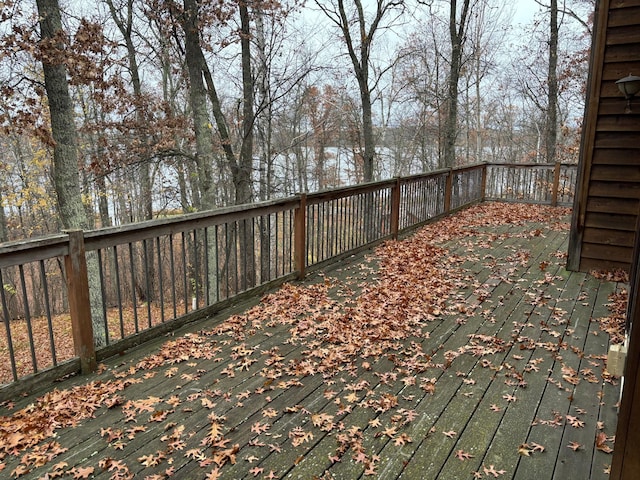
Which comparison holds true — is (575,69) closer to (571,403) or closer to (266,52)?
(266,52)

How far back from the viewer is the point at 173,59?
12211mm

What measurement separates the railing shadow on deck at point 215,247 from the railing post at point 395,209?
0.02 metres

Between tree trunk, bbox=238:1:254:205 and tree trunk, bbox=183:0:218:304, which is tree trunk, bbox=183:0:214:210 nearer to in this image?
tree trunk, bbox=183:0:218:304

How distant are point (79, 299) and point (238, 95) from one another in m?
10.1

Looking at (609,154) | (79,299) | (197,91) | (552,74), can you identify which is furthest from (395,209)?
(552,74)

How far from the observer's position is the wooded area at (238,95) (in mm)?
7723

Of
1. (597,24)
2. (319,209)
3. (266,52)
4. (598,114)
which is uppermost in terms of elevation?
(266,52)

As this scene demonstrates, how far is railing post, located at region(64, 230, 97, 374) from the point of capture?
9.92 feet

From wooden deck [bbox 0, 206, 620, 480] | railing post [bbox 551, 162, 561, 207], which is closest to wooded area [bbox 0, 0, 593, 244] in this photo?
railing post [bbox 551, 162, 561, 207]

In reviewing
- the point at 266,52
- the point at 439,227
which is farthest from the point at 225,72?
the point at 439,227

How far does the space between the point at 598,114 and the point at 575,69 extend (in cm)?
1351

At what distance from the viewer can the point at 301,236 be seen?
5.16 m

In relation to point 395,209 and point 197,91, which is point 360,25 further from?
point 395,209

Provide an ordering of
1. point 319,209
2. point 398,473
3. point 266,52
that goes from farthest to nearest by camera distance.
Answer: point 266,52
point 319,209
point 398,473
